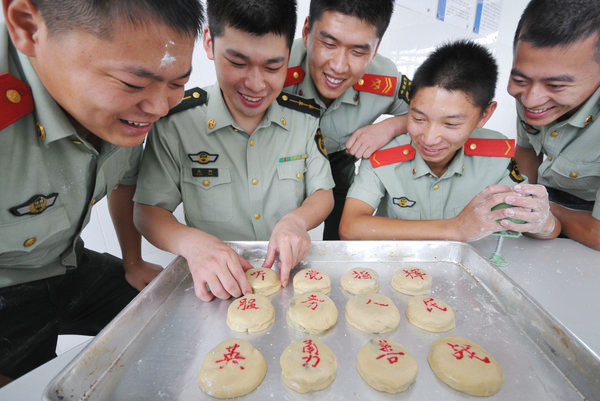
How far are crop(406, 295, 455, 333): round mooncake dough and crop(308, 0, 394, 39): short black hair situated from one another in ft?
3.16

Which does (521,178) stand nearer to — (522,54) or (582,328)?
(522,54)

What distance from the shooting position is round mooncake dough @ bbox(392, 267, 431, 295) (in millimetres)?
812

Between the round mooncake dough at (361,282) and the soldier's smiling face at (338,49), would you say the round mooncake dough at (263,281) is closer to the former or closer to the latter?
the round mooncake dough at (361,282)

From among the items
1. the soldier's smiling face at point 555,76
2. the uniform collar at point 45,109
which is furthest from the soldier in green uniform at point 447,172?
the uniform collar at point 45,109

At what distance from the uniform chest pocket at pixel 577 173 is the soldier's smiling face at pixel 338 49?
0.99 meters

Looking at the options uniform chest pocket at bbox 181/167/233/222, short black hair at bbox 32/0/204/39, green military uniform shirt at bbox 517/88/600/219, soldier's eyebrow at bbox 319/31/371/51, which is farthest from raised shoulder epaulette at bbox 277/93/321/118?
green military uniform shirt at bbox 517/88/600/219

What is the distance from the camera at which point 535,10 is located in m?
1.03

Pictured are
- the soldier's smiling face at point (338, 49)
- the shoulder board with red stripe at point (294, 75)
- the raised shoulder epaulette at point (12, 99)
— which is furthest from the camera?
the shoulder board with red stripe at point (294, 75)

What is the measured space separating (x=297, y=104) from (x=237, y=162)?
1.15ft

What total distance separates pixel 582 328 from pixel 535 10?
1031 millimetres

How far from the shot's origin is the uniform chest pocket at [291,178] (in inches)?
45.4

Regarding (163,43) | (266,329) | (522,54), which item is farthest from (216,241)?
(522,54)

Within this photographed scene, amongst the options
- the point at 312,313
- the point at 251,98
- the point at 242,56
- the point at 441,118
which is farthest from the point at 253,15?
the point at 312,313

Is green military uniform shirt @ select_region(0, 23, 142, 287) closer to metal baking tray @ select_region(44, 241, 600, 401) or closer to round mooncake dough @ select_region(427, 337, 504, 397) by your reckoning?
metal baking tray @ select_region(44, 241, 600, 401)
